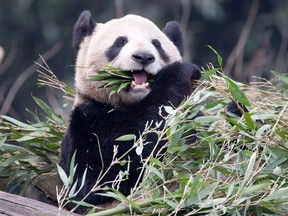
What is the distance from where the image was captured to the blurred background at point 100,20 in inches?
645

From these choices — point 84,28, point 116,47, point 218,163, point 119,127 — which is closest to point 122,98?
point 119,127

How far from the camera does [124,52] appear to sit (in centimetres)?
669

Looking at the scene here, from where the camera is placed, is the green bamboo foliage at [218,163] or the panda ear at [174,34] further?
the panda ear at [174,34]

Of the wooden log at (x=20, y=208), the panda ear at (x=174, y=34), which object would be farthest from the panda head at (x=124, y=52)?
the wooden log at (x=20, y=208)

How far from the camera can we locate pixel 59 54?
16.8 metres

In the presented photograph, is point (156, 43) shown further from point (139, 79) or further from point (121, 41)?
point (139, 79)

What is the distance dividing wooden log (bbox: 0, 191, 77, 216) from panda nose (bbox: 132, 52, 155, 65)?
1479 millimetres

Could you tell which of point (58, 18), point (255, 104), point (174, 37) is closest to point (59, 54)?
point (58, 18)

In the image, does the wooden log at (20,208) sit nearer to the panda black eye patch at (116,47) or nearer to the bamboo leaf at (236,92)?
the bamboo leaf at (236,92)

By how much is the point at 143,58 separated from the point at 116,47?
539 millimetres

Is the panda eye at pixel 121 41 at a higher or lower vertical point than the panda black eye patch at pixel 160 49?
higher

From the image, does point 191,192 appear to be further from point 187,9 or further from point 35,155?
point 187,9

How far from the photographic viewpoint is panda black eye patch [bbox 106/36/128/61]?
6.91m

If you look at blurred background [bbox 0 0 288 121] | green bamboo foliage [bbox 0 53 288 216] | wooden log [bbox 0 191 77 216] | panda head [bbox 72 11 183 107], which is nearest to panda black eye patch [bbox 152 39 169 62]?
panda head [bbox 72 11 183 107]
